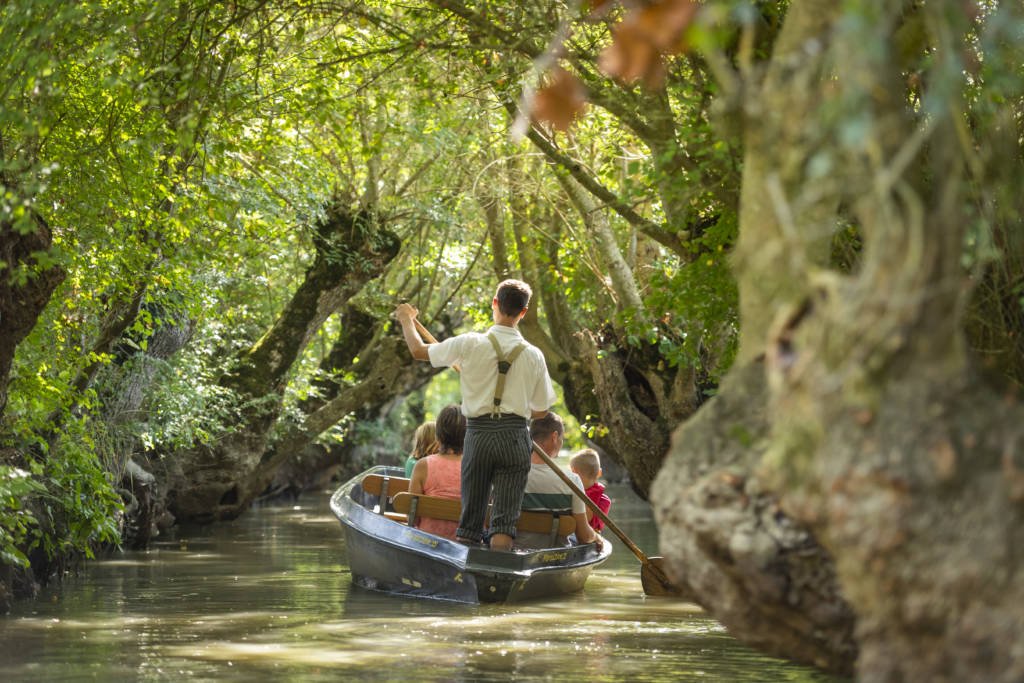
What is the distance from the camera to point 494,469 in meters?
8.28

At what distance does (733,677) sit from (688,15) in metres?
3.97

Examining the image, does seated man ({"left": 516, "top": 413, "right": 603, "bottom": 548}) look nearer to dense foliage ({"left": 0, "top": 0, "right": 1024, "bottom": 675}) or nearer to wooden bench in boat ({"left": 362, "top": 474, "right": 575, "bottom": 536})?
wooden bench in boat ({"left": 362, "top": 474, "right": 575, "bottom": 536})

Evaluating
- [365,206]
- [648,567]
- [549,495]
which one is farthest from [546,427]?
[365,206]

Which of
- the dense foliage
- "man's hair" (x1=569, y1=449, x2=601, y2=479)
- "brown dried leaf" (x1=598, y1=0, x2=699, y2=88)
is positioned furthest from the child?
"brown dried leaf" (x1=598, y1=0, x2=699, y2=88)

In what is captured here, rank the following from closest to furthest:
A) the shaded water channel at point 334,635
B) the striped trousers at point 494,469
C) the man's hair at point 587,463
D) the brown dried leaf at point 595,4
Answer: the shaded water channel at point 334,635 < the brown dried leaf at point 595,4 < the striped trousers at point 494,469 < the man's hair at point 587,463

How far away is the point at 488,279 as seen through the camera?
19.5 m

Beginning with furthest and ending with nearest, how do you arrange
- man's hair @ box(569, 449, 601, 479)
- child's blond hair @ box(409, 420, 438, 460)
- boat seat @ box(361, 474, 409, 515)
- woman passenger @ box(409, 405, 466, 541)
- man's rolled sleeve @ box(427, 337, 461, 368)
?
boat seat @ box(361, 474, 409, 515) < child's blond hair @ box(409, 420, 438, 460) < man's hair @ box(569, 449, 601, 479) < woman passenger @ box(409, 405, 466, 541) < man's rolled sleeve @ box(427, 337, 461, 368)

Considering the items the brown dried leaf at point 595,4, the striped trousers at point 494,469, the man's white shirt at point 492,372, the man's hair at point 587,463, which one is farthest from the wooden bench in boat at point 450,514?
the brown dried leaf at point 595,4

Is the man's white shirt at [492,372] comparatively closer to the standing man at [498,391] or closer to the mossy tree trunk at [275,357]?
the standing man at [498,391]

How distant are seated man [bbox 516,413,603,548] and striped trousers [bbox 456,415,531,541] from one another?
1066 mm

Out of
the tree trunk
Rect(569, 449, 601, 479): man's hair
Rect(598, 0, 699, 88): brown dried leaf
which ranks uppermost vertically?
Rect(598, 0, 699, 88): brown dried leaf

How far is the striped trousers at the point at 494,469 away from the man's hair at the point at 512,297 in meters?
0.79

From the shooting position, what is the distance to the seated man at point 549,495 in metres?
9.69

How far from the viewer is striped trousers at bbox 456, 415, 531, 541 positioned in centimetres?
813
